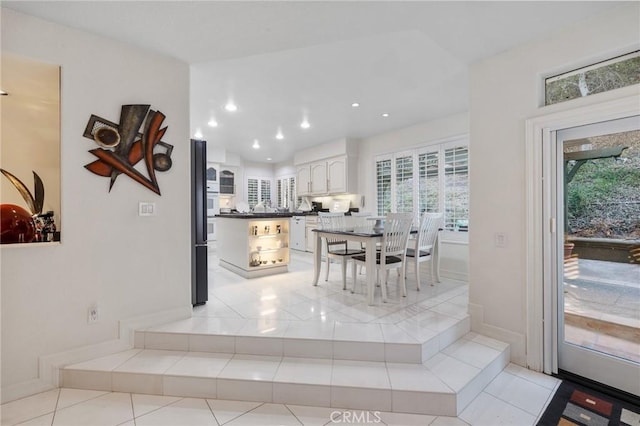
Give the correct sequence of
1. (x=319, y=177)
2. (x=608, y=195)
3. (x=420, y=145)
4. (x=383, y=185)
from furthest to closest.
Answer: (x=319, y=177) < (x=383, y=185) < (x=420, y=145) < (x=608, y=195)

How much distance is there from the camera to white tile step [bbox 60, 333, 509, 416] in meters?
1.75

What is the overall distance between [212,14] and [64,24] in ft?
3.61

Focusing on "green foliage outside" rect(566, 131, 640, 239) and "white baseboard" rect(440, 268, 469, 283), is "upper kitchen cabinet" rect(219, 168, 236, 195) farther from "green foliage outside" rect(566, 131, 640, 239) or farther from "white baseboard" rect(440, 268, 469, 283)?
"green foliage outside" rect(566, 131, 640, 239)

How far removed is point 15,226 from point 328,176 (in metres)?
5.02

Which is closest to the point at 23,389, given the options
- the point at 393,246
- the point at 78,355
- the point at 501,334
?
the point at 78,355

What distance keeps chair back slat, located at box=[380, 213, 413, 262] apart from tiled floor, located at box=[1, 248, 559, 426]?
55 centimetres

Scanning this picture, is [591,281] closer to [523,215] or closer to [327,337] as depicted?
[523,215]

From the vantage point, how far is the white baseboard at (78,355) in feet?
6.05

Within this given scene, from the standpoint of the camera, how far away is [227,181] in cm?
762

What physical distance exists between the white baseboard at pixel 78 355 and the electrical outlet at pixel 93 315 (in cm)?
17

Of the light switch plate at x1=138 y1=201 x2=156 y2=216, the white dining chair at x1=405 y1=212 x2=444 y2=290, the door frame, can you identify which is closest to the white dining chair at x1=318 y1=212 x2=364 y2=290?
the white dining chair at x1=405 y1=212 x2=444 y2=290

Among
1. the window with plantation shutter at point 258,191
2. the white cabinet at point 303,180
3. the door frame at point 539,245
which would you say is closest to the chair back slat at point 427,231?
the door frame at point 539,245

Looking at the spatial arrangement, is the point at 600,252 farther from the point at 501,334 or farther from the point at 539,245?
the point at 501,334

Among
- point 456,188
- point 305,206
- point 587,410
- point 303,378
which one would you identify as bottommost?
point 587,410
